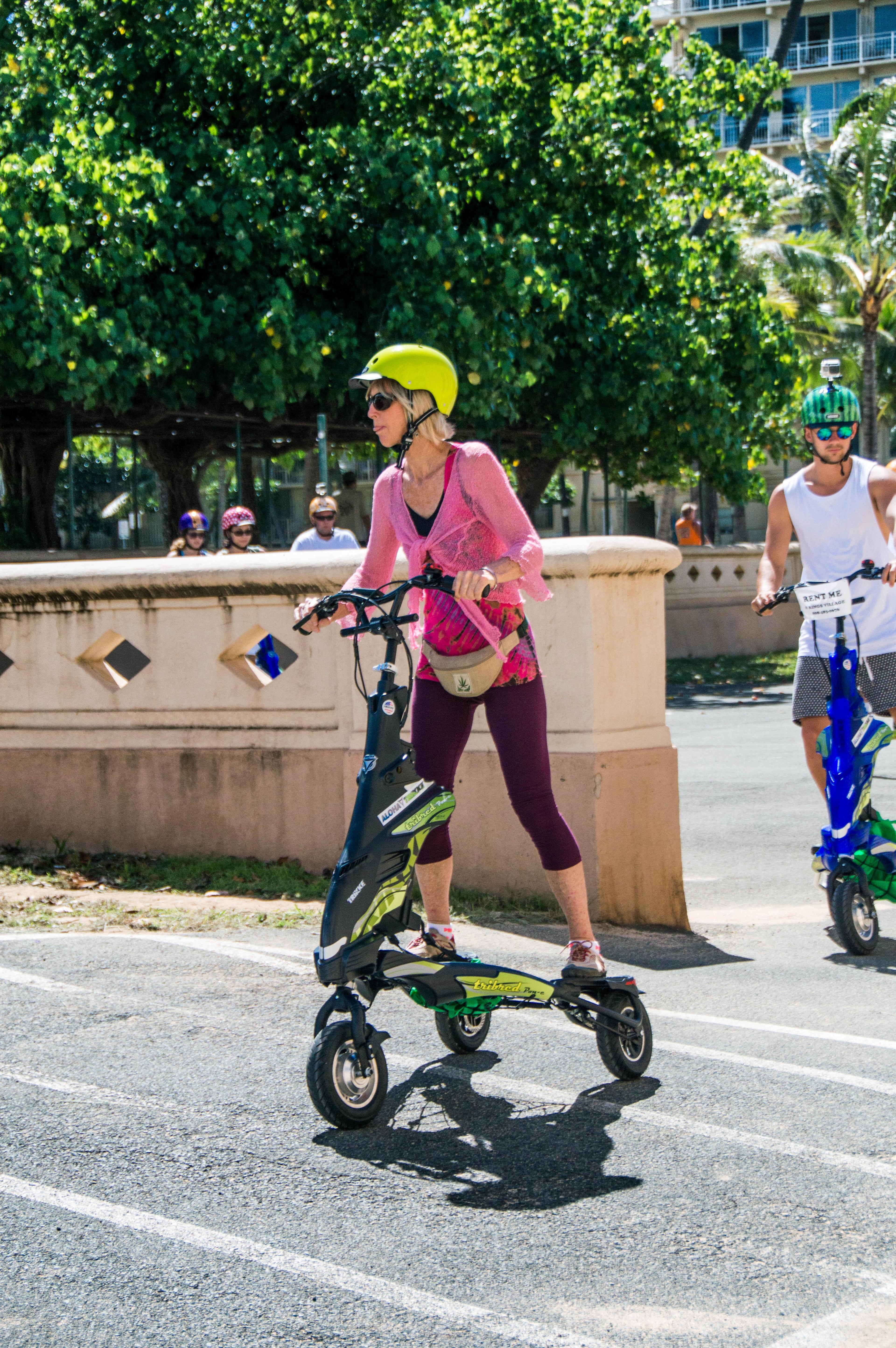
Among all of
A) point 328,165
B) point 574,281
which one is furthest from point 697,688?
point 328,165

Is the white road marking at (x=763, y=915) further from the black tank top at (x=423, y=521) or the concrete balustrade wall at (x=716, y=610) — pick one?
the concrete balustrade wall at (x=716, y=610)

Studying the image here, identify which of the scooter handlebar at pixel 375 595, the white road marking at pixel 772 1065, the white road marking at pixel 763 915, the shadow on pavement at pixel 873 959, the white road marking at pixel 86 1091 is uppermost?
the scooter handlebar at pixel 375 595

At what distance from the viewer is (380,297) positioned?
1884 cm

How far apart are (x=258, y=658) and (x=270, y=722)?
311mm

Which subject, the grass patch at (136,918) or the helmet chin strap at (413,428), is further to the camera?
the grass patch at (136,918)

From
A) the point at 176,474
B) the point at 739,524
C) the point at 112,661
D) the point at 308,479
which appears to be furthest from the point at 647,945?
the point at 739,524

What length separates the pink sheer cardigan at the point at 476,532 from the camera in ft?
13.7

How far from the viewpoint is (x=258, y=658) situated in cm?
714

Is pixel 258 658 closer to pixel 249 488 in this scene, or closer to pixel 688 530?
pixel 249 488

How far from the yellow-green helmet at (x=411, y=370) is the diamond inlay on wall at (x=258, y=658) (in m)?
2.98

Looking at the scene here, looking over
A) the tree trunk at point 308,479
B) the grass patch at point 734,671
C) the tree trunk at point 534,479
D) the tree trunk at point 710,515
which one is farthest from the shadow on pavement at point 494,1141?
the tree trunk at point 710,515

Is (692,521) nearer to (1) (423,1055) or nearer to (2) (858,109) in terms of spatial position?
(2) (858,109)

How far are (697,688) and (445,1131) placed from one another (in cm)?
1636

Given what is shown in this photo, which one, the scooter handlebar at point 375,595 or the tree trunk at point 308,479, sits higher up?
the tree trunk at point 308,479
